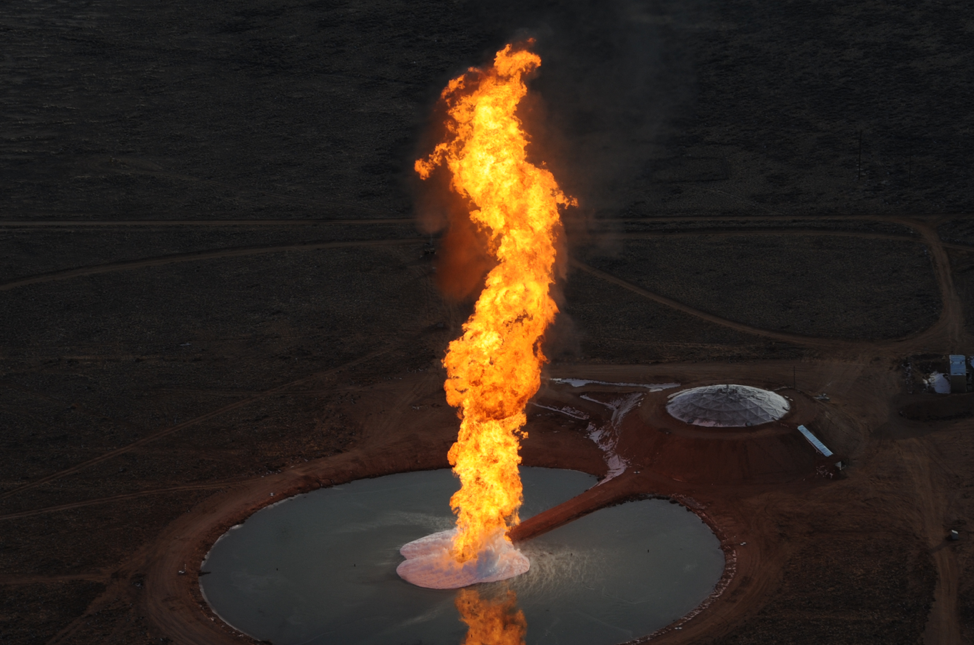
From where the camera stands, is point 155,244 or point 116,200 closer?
point 155,244

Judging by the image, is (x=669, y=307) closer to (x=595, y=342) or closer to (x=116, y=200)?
(x=595, y=342)

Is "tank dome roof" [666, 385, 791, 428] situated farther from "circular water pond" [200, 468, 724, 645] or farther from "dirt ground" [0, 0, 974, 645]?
"circular water pond" [200, 468, 724, 645]

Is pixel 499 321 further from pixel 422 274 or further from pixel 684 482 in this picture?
pixel 422 274

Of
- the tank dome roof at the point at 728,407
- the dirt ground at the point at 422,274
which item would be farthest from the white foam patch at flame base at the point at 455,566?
the tank dome roof at the point at 728,407

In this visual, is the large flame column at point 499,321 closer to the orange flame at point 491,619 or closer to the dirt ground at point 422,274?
the orange flame at point 491,619

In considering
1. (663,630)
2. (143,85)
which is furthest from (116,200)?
(663,630)
